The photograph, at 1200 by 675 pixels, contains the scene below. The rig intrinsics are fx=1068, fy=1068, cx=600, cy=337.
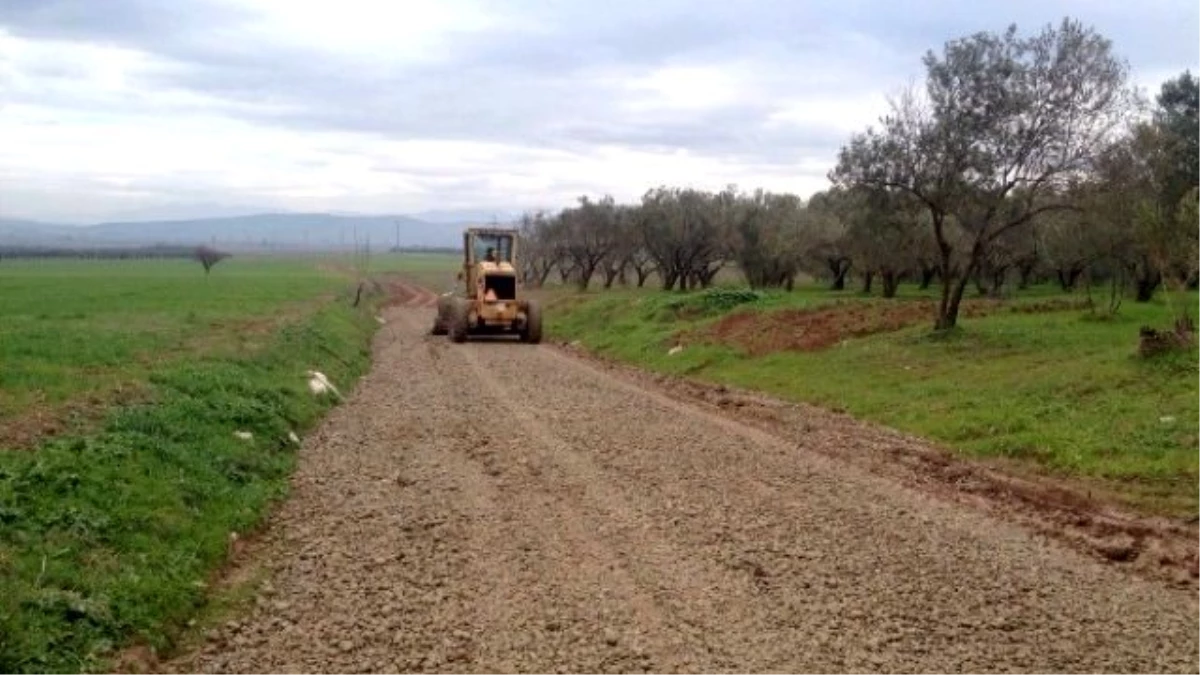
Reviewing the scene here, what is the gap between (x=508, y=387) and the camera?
2269 cm

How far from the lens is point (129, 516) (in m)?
9.58

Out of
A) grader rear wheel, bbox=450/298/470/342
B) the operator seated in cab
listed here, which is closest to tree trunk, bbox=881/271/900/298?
the operator seated in cab

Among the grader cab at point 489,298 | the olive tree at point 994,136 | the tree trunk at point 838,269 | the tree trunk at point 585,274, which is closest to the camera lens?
the olive tree at point 994,136

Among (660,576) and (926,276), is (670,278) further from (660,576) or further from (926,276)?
(660,576)

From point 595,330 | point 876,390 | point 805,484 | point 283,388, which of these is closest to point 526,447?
point 805,484

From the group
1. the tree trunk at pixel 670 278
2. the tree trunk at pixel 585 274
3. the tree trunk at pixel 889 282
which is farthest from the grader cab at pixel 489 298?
the tree trunk at pixel 585 274

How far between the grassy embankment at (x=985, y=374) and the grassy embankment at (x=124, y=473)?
1001 cm

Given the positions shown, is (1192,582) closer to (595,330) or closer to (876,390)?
(876,390)

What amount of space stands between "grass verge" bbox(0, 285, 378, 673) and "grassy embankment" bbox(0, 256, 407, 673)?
2 centimetres

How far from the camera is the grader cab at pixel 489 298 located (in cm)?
3634

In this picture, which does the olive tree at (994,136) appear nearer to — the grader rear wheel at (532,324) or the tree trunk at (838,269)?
the grader rear wheel at (532,324)

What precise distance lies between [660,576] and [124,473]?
18.1ft

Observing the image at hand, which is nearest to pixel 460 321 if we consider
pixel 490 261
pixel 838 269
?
pixel 490 261

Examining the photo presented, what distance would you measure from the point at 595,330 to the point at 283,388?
23.5 m
